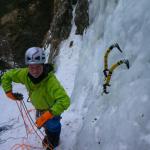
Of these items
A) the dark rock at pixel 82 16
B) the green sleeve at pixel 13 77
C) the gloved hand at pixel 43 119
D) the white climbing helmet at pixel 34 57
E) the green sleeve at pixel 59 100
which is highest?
the dark rock at pixel 82 16

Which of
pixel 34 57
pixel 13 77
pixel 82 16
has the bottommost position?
pixel 13 77

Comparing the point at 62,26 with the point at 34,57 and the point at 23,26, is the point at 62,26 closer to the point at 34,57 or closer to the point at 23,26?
the point at 23,26

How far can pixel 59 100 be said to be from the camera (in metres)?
5.18

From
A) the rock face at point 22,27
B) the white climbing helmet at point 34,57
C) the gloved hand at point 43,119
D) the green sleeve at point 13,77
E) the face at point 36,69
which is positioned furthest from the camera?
the rock face at point 22,27

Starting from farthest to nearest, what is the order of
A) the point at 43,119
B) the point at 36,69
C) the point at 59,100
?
the point at 36,69, the point at 59,100, the point at 43,119

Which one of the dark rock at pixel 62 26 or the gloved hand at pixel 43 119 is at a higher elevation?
the dark rock at pixel 62 26

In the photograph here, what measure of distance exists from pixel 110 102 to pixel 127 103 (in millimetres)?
716

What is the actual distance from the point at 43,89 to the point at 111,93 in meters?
1.12

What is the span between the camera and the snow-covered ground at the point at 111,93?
4.64 metres

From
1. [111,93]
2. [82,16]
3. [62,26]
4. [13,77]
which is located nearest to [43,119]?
[111,93]

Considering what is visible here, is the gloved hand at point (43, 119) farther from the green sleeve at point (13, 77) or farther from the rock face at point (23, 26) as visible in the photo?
the rock face at point (23, 26)

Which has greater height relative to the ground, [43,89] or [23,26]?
[23,26]

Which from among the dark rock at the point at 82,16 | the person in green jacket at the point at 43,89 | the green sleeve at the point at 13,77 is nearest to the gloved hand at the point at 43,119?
the person in green jacket at the point at 43,89

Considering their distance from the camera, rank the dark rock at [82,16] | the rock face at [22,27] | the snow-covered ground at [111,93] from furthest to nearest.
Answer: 1. the rock face at [22,27]
2. the dark rock at [82,16]
3. the snow-covered ground at [111,93]
